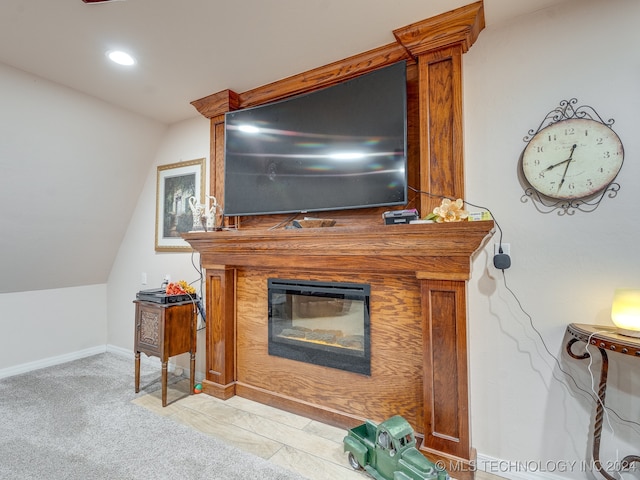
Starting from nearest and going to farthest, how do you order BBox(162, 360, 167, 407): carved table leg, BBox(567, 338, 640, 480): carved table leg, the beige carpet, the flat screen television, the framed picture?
1. BBox(567, 338, 640, 480): carved table leg
2. the beige carpet
3. the flat screen television
4. BBox(162, 360, 167, 407): carved table leg
5. the framed picture

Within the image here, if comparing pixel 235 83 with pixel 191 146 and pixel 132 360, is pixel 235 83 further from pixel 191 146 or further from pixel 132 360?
pixel 132 360

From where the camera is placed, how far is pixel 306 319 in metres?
2.36

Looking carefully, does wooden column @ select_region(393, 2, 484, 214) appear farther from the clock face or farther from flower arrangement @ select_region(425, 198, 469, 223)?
the clock face

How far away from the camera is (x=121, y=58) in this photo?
220 centimetres

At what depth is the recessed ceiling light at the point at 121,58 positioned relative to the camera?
213 cm

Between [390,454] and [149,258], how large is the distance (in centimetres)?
302

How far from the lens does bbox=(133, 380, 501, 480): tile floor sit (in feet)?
5.88

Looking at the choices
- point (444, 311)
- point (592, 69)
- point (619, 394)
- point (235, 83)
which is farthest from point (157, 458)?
point (592, 69)

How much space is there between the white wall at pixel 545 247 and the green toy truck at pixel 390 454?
0.49 m

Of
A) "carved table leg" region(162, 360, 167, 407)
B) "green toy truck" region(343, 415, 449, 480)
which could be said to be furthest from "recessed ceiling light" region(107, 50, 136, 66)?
"green toy truck" region(343, 415, 449, 480)

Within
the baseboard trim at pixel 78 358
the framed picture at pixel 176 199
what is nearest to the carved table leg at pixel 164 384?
the baseboard trim at pixel 78 358

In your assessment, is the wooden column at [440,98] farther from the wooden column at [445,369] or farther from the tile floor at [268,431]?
the tile floor at [268,431]

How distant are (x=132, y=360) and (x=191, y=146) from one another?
2.43 metres
